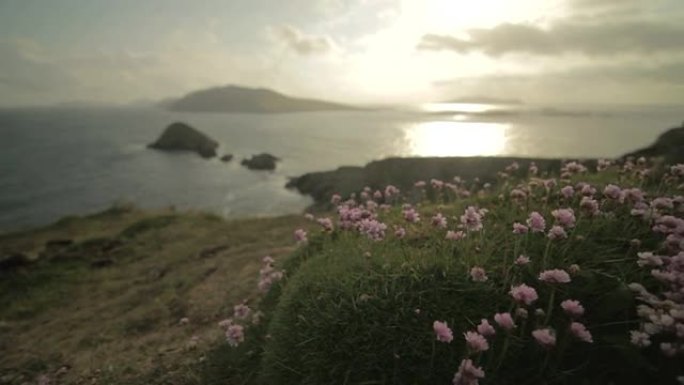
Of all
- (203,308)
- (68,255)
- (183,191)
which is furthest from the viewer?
(183,191)

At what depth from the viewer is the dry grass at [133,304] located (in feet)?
25.1

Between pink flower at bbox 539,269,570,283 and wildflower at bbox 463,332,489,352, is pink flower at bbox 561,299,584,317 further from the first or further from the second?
wildflower at bbox 463,332,489,352

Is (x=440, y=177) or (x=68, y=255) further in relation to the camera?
(x=440, y=177)

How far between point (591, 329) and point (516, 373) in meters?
0.91

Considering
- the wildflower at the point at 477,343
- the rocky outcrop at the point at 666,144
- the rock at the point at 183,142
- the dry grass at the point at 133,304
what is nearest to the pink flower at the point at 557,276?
the wildflower at the point at 477,343

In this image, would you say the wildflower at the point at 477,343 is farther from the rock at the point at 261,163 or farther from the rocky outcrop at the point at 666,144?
the rock at the point at 261,163

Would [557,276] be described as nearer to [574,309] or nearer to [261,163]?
[574,309]

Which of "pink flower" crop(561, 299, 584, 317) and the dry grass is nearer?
"pink flower" crop(561, 299, 584, 317)

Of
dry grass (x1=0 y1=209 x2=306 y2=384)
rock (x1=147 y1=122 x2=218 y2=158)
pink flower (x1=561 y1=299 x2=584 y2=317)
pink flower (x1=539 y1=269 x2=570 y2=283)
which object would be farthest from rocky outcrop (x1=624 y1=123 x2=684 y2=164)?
rock (x1=147 y1=122 x2=218 y2=158)

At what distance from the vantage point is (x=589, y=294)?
4.39 m

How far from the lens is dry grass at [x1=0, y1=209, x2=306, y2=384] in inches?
301

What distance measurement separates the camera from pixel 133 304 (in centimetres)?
Answer: 1191

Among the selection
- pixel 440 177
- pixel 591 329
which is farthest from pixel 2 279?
pixel 440 177

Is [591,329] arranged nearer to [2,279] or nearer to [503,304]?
[503,304]
